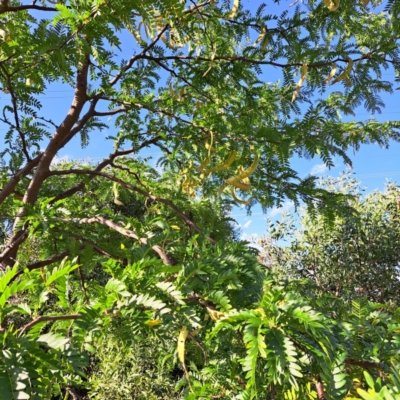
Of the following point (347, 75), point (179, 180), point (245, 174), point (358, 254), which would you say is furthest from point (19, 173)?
point (358, 254)

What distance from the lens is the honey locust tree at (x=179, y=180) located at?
2.63ft

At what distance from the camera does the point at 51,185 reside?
3.30m

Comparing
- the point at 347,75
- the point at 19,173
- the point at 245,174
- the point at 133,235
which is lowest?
the point at 133,235

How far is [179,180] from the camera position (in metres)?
2.77

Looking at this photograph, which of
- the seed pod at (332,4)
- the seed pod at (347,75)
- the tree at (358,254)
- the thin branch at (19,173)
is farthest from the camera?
the tree at (358,254)

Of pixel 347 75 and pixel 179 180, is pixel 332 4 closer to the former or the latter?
pixel 347 75

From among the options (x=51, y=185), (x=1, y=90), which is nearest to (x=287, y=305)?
(x=1, y=90)

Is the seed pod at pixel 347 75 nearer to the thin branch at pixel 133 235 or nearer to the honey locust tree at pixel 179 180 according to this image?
the honey locust tree at pixel 179 180

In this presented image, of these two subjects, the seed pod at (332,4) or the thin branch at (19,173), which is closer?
A: the seed pod at (332,4)

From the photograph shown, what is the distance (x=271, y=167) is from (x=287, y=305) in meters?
1.61

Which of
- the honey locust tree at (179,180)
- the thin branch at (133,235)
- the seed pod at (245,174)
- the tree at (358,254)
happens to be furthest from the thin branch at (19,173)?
the tree at (358,254)

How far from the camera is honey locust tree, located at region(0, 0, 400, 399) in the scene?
2.63 feet

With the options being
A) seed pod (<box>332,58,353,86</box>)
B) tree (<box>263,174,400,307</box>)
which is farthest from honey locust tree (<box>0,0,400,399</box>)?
tree (<box>263,174,400,307</box>)

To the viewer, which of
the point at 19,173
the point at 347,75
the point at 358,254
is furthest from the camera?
the point at 358,254
